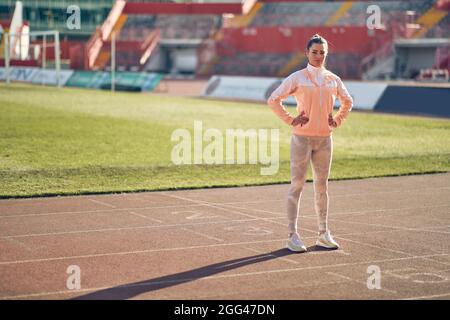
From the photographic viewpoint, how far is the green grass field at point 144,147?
17.0 meters

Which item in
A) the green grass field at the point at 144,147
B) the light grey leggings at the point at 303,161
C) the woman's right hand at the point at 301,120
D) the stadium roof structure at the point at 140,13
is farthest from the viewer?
the stadium roof structure at the point at 140,13

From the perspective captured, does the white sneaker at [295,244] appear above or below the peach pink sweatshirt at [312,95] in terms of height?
below

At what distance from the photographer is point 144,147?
21.6 metres

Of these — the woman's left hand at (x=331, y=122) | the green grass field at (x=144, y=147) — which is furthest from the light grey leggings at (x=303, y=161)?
the green grass field at (x=144, y=147)

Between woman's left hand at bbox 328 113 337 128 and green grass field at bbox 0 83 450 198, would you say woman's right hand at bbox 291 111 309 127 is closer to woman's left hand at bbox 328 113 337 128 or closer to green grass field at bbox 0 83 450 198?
woman's left hand at bbox 328 113 337 128

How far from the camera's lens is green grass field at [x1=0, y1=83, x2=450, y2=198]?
1697 centimetres

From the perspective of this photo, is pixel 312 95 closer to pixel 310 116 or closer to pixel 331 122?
pixel 310 116

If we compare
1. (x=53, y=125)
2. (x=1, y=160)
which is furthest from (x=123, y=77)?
(x=1, y=160)

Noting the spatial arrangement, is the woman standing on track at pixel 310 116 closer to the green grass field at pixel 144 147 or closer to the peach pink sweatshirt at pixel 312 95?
the peach pink sweatshirt at pixel 312 95

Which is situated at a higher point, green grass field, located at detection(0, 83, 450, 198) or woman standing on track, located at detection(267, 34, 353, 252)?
woman standing on track, located at detection(267, 34, 353, 252)

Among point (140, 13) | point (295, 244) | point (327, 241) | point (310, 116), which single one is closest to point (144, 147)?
point (327, 241)

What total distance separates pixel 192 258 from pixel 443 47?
169 feet

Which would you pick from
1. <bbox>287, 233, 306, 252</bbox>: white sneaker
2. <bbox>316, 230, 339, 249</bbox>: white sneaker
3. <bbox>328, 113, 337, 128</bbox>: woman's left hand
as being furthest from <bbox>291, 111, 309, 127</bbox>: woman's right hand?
<bbox>316, 230, 339, 249</bbox>: white sneaker
